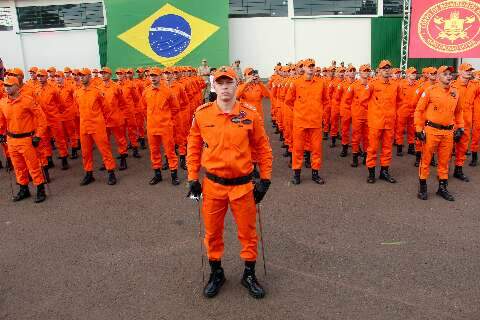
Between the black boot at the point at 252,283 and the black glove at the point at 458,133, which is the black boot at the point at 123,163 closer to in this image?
the black boot at the point at 252,283

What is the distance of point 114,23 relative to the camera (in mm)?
18125

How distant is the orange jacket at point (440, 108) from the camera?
6.12 meters

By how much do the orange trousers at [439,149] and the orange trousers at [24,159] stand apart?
6610mm

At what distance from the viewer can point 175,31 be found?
18.5 m

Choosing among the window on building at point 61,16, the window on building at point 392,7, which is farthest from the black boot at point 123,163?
the window on building at point 392,7

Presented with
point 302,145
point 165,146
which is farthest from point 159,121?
point 302,145

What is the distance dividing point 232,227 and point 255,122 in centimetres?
229

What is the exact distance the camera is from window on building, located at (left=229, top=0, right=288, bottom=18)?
67.0 ft

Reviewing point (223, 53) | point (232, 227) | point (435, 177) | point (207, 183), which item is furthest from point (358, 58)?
point (207, 183)

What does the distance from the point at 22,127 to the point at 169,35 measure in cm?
→ 1304

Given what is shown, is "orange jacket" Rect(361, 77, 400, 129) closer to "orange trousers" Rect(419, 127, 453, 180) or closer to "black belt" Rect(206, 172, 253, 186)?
"orange trousers" Rect(419, 127, 453, 180)

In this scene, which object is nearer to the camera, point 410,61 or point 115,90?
point 115,90

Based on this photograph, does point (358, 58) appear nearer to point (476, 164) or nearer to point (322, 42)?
point (322, 42)

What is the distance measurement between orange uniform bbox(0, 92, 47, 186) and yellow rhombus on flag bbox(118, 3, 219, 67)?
1224cm
